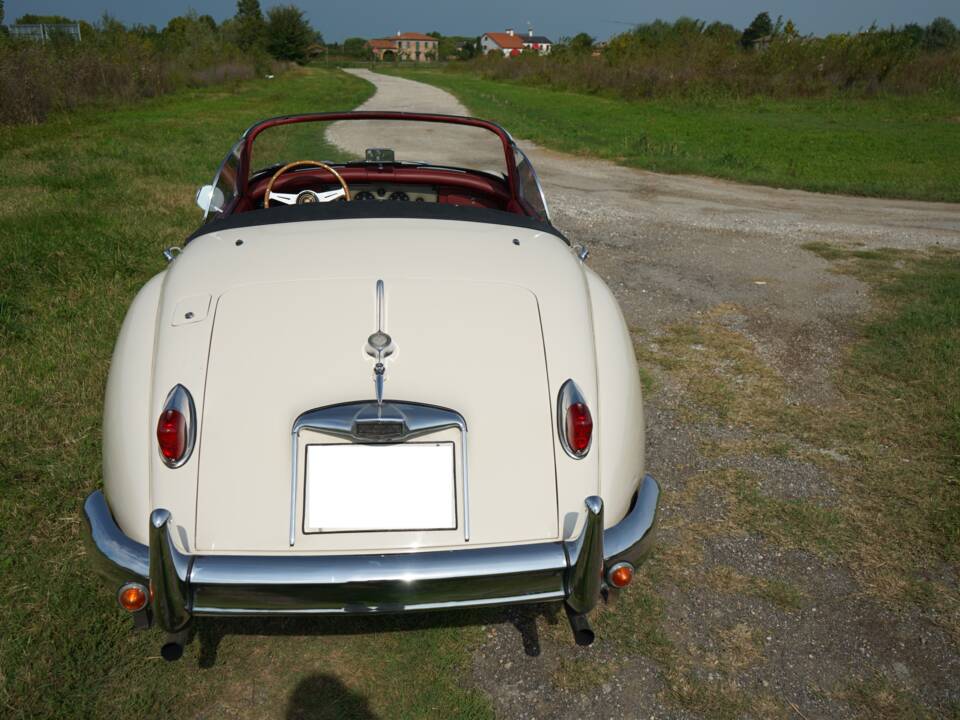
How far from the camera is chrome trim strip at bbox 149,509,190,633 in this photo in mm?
1779

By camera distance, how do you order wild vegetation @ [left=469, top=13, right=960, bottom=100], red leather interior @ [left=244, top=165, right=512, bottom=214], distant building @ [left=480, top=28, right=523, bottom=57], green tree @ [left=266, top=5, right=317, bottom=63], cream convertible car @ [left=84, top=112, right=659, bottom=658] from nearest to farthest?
cream convertible car @ [left=84, top=112, right=659, bottom=658] → red leather interior @ [left=244, top=165, right=512, bottom=214] → wild vegetation @ [left=469, top=13, right=960, bottom=100] → green tree @ [left=266, top=5, right=317, bottom=63] → distant building @ [left=480, top=28, right=523, bottom=57]

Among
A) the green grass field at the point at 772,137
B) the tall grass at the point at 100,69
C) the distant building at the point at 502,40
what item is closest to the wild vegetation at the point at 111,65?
the tall grass at the point at 100,69

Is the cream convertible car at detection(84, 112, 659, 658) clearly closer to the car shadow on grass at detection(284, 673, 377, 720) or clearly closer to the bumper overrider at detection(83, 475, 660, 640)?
the bumper overrider at detection(83, 475, 660, 640)

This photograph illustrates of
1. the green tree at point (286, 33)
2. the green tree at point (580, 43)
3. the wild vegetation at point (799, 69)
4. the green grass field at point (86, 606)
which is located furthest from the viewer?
the green tree at point (286, 33)

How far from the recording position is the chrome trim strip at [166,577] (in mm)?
1779

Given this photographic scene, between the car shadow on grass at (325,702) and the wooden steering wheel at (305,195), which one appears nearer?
the car shadow on grass at (325,702)

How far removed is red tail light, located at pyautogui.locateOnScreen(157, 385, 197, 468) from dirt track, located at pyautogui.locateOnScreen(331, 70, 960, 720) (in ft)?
3.75

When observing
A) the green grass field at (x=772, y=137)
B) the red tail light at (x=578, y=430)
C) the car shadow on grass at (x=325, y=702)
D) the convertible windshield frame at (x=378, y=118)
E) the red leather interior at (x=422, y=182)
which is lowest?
the green grass field at (x=772, y=137)

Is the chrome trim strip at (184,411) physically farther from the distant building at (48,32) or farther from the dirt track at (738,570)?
the distant building at (48,32)

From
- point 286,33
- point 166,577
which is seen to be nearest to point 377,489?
point 166,577

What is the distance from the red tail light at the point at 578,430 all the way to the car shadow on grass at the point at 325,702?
995 mm

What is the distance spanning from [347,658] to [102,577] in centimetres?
78

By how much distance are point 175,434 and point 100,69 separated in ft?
72.4

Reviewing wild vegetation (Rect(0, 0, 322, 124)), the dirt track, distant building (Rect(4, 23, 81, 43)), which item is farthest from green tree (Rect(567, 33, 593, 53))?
the dirt track
